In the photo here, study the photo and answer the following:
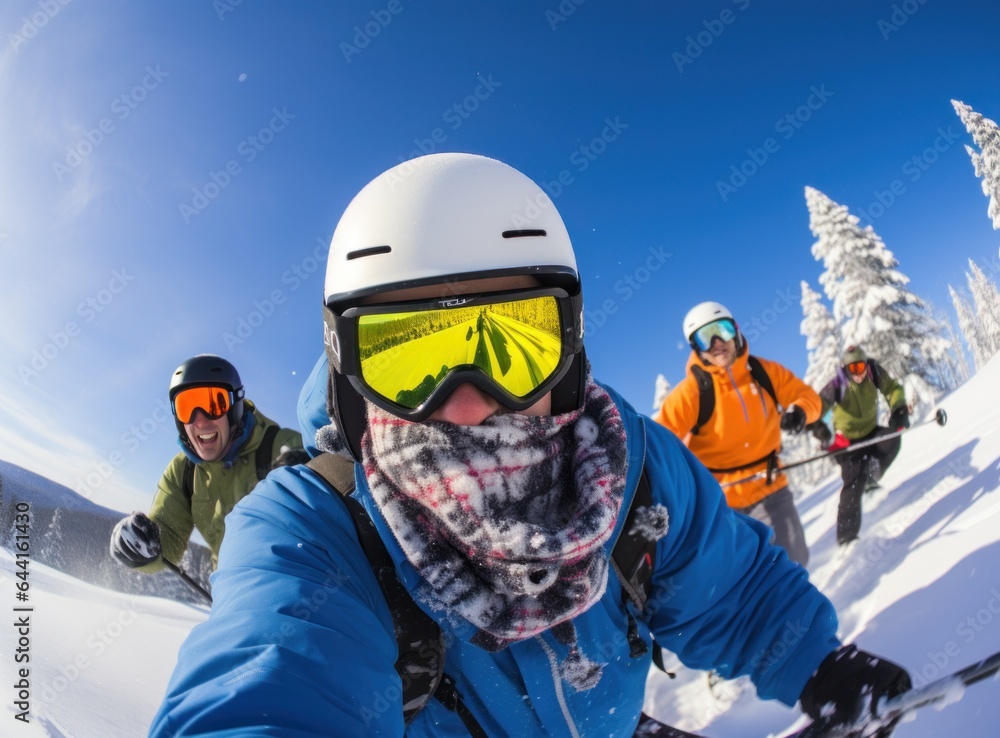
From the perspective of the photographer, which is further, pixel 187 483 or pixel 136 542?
pixel 187 483

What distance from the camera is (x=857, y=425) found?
844cm

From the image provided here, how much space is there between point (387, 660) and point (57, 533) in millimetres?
14163

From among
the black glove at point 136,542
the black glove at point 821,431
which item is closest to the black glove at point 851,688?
the black glove at point 136,542

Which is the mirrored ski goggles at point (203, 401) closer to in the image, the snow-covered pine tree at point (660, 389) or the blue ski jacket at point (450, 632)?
the blue ski jacket at point (450, 632)

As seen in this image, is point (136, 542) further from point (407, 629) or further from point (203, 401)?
point (407, 629)

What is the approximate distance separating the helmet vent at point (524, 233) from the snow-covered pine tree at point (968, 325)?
1240 inches

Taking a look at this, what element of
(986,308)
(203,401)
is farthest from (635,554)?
(986,308)

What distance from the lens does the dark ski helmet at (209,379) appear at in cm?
555

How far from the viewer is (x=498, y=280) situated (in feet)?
5.47

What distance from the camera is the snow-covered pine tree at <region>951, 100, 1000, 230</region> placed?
55.8 ft

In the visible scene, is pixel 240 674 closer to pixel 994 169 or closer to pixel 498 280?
pixel 498 280

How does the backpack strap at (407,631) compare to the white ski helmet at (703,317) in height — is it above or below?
below

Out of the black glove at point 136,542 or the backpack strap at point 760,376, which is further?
the backpack strap at point 760,376

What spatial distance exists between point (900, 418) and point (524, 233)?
341 inches
